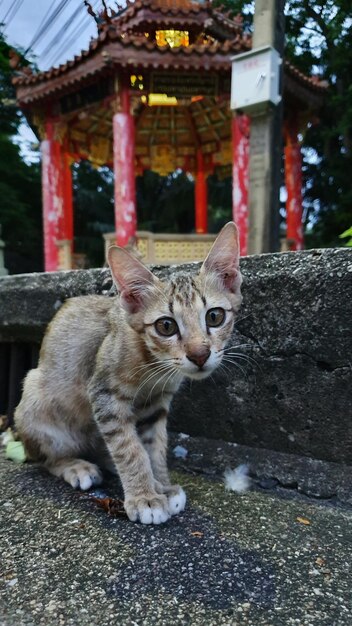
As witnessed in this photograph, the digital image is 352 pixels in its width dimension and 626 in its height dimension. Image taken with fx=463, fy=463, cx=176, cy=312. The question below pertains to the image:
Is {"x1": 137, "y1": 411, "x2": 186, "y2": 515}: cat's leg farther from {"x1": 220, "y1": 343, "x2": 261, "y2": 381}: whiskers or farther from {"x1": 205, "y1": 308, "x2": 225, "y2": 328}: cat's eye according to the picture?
{"x1": 205, "y1": 308, "x2": 225, "y2": 328}: cat's eye

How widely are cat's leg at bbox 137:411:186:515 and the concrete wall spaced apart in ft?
1.09

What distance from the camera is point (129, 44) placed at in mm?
6938

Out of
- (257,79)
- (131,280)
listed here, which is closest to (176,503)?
(131,280)

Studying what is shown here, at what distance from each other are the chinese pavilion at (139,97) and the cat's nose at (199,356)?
562 cm

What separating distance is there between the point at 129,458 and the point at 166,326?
522mm

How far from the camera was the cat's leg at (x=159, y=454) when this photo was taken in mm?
A: 1721

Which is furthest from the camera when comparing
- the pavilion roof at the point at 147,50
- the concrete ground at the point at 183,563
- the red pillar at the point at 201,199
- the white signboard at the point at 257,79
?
the red pillar at the point at 201,199

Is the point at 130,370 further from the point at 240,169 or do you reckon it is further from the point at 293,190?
the point at 293,190

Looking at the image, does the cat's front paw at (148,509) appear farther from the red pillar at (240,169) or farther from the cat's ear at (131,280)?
the red pillar at (240,169)

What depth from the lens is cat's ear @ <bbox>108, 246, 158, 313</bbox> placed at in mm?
1676

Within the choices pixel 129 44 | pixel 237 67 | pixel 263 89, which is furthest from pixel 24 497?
pixel 129 44

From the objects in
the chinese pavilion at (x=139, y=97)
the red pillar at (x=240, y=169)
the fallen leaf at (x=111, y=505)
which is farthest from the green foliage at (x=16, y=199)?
the fallen leaf at (x=111, y=505)

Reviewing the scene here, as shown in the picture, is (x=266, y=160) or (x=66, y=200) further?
(x=66, y=200)

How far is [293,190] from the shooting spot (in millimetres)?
9195
